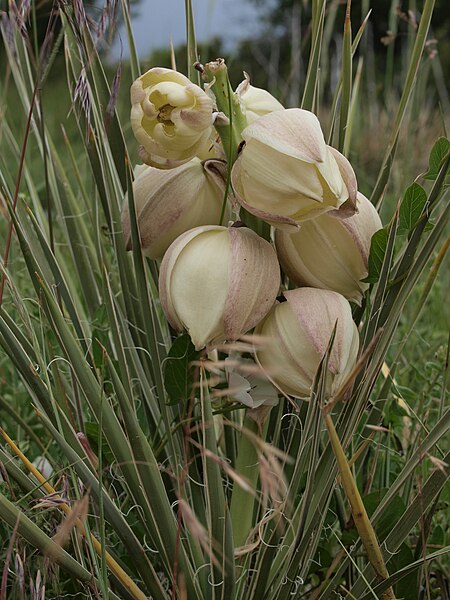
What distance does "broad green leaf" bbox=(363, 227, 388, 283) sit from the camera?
479 millimetres

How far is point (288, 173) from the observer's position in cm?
A: 44

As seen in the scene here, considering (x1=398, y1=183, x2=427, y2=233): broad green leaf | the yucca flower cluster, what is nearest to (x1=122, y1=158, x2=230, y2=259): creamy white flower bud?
the yucca flower cluster

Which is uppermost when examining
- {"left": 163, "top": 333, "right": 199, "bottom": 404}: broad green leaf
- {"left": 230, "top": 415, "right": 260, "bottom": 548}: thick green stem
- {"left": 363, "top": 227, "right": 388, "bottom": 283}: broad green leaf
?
{"left": 363, "top": 227, "right": 388, "bottom": 283}: broad green leaf

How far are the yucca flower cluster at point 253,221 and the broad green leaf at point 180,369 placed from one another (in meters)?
0.02

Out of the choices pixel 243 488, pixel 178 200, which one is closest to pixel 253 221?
pixel 178 200

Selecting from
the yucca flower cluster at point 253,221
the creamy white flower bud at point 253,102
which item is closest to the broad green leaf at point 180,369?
the yucca flower cluster at point 253,221

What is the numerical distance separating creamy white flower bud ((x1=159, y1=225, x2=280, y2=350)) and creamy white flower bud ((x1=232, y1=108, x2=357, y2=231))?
23 millimetres

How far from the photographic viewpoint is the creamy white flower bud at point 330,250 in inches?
18.7

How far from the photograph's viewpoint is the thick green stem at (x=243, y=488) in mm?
529

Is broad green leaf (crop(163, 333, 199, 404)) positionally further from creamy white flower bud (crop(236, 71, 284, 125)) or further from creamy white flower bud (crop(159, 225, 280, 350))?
creamy white flower bud (crop(236, 71, 284, 125))

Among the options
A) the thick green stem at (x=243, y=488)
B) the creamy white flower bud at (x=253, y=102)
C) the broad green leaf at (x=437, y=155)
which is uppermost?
the creamy white flower bud at (x=253, y=102)

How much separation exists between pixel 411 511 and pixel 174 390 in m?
0.17

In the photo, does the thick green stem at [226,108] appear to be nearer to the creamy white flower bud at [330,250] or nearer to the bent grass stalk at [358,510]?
the creamy white flower bud at [330,250]

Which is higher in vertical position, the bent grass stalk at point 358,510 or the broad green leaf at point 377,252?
the broad green leaf at point 377,252
